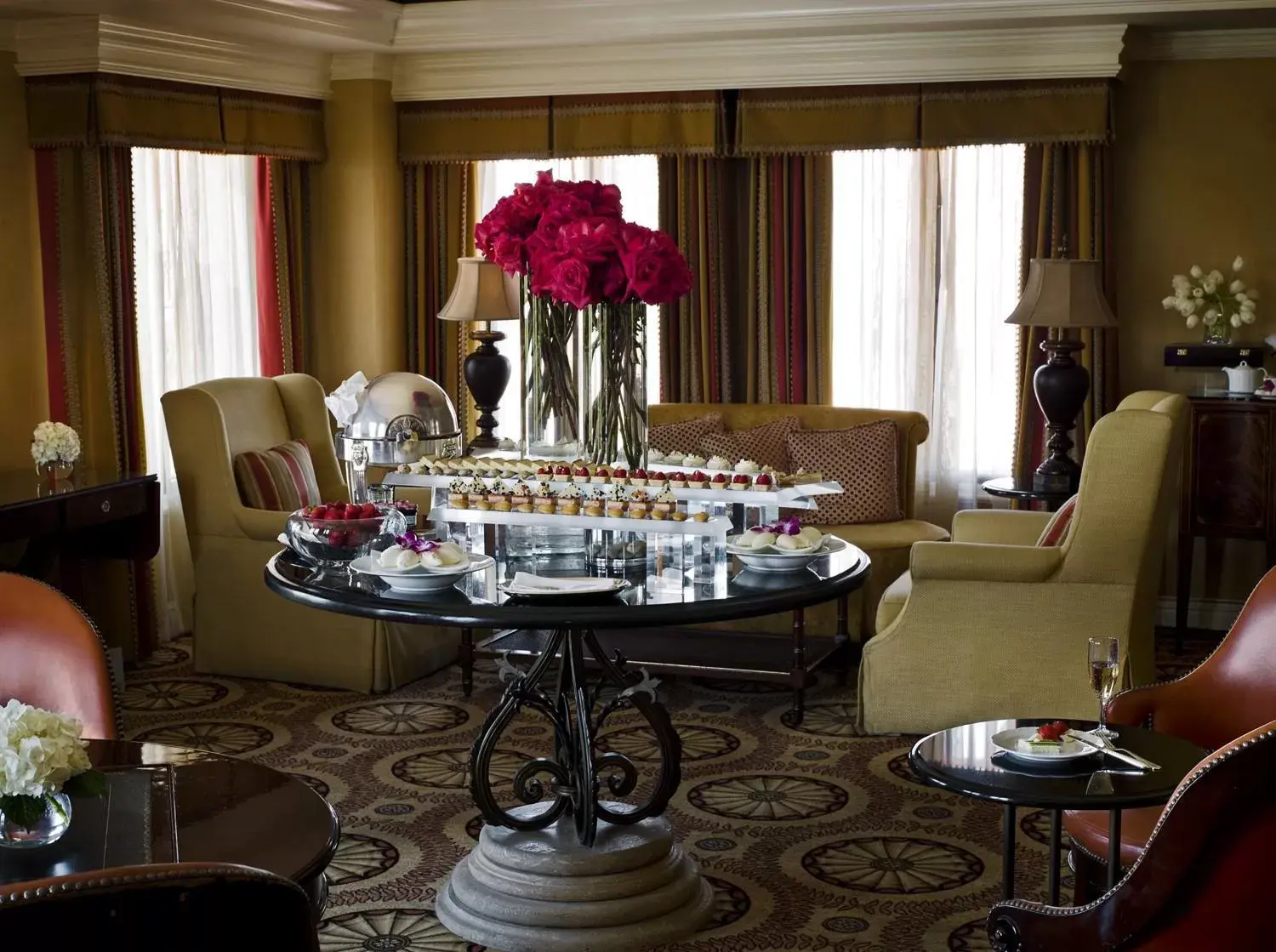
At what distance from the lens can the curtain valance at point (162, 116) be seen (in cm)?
601

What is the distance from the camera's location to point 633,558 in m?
3.62

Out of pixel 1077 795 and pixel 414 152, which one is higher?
pixel 414 152

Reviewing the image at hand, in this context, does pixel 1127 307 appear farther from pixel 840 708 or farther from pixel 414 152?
pixel 414 152

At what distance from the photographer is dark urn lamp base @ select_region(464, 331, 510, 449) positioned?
712 cm

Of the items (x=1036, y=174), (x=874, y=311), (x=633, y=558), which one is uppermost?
(x=1036, y=174)

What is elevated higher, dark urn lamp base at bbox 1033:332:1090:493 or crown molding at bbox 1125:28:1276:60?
crown molding at bbox 1125:28:1276:60

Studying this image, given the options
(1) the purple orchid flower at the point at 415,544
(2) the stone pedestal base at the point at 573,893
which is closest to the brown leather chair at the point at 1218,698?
(2) the stone pedestal base at the point at 573,893

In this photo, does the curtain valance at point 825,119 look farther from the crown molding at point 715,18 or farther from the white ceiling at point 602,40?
the crown molding at point 715,18

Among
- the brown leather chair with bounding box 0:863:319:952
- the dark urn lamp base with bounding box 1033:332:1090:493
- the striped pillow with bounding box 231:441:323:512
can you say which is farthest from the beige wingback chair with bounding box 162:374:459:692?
the brown leather chair with bounding box 0:863:319:952

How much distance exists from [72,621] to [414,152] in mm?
4925

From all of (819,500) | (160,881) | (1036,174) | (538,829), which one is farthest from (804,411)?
(160,881)

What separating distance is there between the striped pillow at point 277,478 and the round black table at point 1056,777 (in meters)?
3.58

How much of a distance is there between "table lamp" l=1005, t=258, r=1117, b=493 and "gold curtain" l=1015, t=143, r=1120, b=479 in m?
0.14

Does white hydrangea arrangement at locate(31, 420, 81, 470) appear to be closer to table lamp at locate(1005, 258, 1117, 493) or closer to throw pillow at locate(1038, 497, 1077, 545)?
throw pillow at locate(1038, 497, 1077, 545)
